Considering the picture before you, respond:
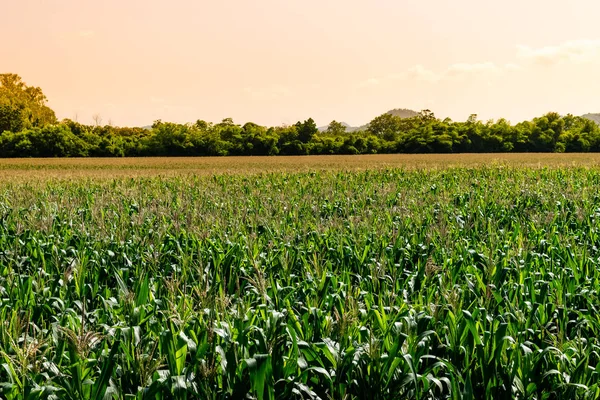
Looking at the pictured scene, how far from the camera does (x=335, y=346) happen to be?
3973 millimetres

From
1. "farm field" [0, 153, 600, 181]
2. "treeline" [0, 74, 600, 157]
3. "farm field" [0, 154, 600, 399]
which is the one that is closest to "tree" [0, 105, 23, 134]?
"treeline" [0, 74, 600, 157]

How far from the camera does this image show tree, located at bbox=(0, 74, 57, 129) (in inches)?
3600

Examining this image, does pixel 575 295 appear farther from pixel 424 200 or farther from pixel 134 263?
pixel 424 200

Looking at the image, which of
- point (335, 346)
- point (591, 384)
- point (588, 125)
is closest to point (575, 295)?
point (591, 384)

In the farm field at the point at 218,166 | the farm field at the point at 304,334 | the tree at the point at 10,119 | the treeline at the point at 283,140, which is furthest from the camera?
the tree at the point at 10,119

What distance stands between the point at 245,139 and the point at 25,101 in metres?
→ 46.1

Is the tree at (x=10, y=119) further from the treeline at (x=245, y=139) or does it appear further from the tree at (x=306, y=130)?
the tree at (x=306, y=130)

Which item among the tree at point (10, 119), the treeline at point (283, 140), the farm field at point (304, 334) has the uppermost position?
the tree at point (10, 119)

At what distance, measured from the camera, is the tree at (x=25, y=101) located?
91.4 meters

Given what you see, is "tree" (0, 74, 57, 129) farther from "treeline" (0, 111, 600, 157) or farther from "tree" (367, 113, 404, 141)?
"tree" (367, 113, 404, 141)

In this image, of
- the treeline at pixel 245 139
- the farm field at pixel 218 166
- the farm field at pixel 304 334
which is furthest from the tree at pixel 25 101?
the farm field at pixel 304 334

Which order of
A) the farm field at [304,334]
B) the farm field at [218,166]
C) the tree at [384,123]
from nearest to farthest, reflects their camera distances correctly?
the farm field at [304,334], the farm field at [218,166], the tree at [384,123]


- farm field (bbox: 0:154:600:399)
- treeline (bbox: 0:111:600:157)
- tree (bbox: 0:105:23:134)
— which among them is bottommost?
farm field (bbox: 0:154:600:399)

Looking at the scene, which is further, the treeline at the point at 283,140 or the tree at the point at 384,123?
the tree at the point at 384,123
